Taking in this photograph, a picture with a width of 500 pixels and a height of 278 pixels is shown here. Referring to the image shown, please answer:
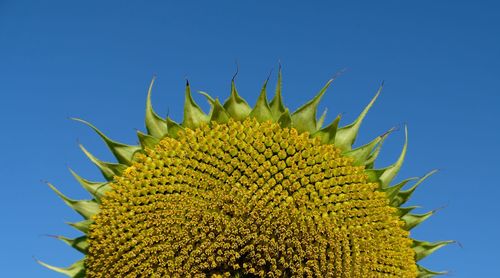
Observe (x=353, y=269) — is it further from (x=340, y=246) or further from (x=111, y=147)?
(x=111, y=147)

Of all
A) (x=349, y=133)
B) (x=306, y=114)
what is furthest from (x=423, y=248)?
(x=306, y=114)

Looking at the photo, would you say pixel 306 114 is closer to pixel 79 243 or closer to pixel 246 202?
pixel 246 202

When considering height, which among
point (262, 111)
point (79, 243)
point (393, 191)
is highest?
point (262, 111)

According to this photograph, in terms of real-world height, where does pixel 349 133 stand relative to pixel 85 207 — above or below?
above

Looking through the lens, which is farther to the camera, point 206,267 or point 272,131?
point 272,131

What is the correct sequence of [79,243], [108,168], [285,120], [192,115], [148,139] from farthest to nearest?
1. [79,243]
2. [108,168]
3. [148,139]
4. [192,115]
5. [285,120]

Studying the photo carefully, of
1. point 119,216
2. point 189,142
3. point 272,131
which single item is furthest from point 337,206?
point 119,216
